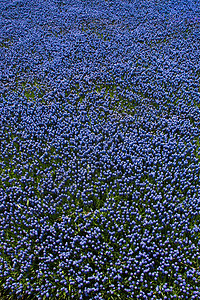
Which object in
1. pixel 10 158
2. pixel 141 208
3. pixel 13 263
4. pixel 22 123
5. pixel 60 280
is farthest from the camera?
pixel 22 123

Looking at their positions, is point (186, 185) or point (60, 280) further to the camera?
point (186, 185)

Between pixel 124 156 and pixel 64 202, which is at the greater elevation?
pixel 124 156

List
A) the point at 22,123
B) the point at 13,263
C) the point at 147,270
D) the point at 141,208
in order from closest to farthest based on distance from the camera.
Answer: the point at 147,270 → the point at 13,263 → the point at 141,208 → the point at 22,123

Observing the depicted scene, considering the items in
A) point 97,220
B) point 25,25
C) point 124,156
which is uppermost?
point 25,25

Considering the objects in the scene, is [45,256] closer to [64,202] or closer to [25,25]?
[64,202]

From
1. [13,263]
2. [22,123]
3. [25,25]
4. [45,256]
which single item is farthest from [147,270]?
[25,25]

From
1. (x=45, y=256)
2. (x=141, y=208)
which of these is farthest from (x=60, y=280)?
(x=141, y=208)
